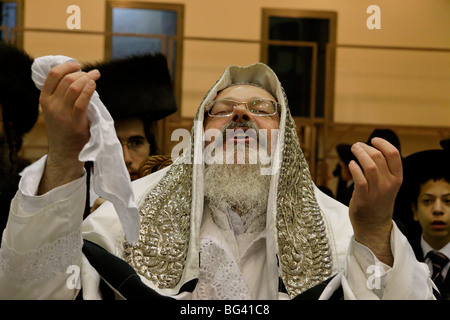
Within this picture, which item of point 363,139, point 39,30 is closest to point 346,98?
point 363,139

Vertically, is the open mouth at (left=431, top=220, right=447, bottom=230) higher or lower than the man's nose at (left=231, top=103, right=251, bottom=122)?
lower

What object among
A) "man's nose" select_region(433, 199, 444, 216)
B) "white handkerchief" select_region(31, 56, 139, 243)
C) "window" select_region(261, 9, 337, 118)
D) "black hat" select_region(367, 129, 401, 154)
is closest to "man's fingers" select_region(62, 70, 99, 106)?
"white handkerchief" select_region(31, 56, 139, 243)

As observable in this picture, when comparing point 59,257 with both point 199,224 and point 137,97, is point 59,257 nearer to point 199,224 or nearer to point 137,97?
point 199,224

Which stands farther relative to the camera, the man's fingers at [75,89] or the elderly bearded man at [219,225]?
the elderly bearded man at [219,225]

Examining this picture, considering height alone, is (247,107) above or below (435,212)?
above

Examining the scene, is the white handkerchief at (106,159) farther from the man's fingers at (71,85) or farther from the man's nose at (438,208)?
the man's nose at (438,208)

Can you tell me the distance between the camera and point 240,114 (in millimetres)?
2676

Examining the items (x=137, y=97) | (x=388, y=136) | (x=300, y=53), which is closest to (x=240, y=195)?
(x=137, y=97)

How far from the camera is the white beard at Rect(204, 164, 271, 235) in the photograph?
8.53 feet

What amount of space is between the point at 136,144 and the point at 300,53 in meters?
1.64

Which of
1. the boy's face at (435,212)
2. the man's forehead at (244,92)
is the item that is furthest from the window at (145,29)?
the boy's face at (435,212)

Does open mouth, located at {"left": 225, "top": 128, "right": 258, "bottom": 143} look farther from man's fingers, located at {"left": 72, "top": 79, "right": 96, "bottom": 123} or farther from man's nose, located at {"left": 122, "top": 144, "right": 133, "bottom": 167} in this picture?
man's fingers, located at {"left": 72, "top": 79, "right": 96, "bottom": 123}

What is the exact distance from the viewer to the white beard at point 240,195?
2600 mm

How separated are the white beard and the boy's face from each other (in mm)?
925
